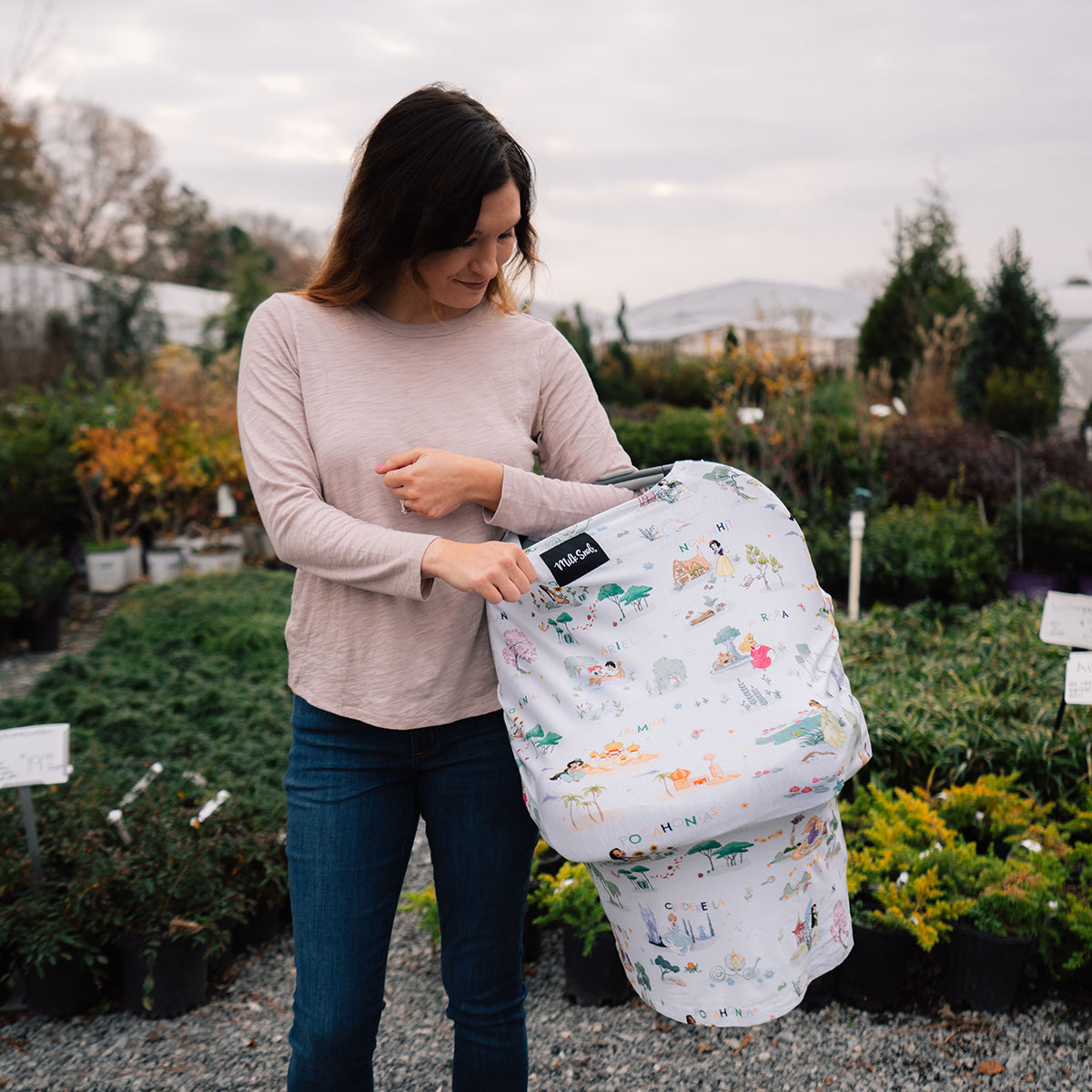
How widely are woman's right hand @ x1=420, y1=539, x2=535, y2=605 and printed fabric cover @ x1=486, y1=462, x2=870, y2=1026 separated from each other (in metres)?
0.10

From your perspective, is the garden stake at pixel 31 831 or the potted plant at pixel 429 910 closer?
the garden stake at pixel 31 831

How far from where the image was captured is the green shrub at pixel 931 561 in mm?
4980

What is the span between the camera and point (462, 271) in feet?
3.81

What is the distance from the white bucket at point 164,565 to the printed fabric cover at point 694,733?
6.12 metres

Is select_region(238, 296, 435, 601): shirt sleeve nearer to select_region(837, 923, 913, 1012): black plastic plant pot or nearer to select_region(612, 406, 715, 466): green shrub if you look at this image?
select_region(837, 923, 913, 1012): black plastic plant pot

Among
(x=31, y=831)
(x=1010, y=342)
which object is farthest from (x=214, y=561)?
(x=1010, y=342)

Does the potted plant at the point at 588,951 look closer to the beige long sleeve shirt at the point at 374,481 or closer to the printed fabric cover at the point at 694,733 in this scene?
the printed fabric cover at the point at 694,733

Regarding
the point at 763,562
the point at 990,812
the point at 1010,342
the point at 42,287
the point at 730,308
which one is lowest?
the point at 990,812

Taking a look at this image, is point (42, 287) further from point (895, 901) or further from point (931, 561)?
point (895, 901)

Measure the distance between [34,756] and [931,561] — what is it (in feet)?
14.6

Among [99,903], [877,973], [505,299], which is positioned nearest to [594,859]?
[505,299]

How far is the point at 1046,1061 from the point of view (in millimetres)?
1849

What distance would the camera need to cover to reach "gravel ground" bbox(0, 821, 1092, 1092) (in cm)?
184

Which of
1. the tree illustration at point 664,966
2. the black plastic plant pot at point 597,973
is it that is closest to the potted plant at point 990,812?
the black plastic plant pot at point 597,973
